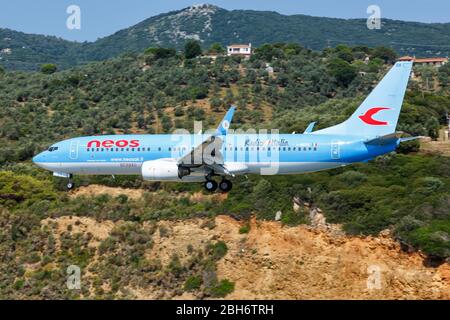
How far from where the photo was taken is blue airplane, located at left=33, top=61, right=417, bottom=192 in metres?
47.0

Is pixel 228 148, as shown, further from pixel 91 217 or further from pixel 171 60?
pixel 171 60

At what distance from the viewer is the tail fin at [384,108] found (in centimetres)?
4772

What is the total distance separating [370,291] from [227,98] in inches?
2360

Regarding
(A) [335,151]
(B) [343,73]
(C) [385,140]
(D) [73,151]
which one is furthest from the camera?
(B) [343,73]

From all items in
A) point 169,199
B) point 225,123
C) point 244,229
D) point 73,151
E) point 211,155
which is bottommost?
point 244,229

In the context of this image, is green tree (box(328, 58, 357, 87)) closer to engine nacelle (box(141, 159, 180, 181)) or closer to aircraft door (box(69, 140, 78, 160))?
aircraft door (box(69, 140, 78, 160))

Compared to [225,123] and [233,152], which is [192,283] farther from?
[225,123]

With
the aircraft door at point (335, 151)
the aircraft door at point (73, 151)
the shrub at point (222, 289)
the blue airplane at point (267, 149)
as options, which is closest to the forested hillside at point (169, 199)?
Answer: the shrub at point (222, 289)

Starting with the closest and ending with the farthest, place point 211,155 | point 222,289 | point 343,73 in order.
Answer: point 211,155
point 222,289
point 343,73

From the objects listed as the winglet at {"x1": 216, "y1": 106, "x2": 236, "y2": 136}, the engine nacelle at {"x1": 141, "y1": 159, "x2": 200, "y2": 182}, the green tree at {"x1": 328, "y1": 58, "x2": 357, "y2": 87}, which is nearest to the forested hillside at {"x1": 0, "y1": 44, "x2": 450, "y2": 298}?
the engine nacelle at {"x1": 141, "y1": 159, "x2": 200, "y2": 182}

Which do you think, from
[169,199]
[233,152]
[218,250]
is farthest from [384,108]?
[169,199]

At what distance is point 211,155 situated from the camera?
47844 millimetres

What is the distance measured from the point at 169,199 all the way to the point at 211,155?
822 inches

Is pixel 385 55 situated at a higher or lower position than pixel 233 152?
higher
